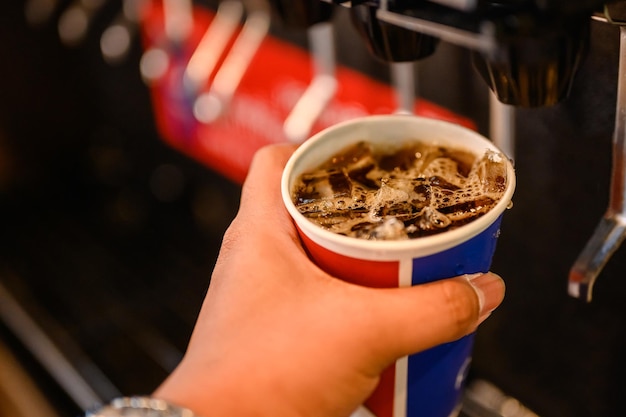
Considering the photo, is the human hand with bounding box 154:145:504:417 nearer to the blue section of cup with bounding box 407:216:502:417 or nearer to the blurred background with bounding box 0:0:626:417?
the blue section of cup with bounding box 407:216:502:417

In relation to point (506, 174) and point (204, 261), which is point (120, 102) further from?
point (506, 174)

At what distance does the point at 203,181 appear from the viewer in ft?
5.96

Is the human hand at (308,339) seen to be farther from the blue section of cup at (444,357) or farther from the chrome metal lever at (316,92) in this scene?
the chrome metal lever at (316,92)

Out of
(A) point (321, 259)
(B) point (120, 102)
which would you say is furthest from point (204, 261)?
(A) point (321, 259)

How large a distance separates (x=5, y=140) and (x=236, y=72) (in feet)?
2.91

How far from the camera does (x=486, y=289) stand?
62cm

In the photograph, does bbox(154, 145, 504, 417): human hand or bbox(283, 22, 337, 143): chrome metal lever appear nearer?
bbox(154, 145, 504, 417): human hand

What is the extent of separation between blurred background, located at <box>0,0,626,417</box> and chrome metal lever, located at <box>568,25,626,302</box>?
9 cm

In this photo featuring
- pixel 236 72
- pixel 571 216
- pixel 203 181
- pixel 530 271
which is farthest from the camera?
pixel 203 181

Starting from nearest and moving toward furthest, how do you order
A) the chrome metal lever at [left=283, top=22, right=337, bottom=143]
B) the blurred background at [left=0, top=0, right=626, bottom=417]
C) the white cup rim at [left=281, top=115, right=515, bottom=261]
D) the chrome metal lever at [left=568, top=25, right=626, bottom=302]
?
the white cup rim at [left=281, top=115, right=515, bottom=261], the chrome metal lever at [left=568, top=25, right=626, bottom=302], the blurred background at [left=0, top=0, right=626, bottom=417], the chrome metal lever at [left=283, top=22, right=337, bottom=143]

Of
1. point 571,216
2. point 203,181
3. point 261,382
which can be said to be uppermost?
point 261,382

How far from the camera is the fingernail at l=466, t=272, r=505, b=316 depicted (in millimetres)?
612

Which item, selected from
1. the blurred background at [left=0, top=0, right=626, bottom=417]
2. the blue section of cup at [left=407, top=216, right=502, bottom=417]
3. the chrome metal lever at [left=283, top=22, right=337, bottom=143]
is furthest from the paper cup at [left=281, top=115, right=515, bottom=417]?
the chrome metal lever at [left=283, top=22, right=337, bottom=143]

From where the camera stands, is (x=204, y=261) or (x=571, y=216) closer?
(x=571, y=216)
